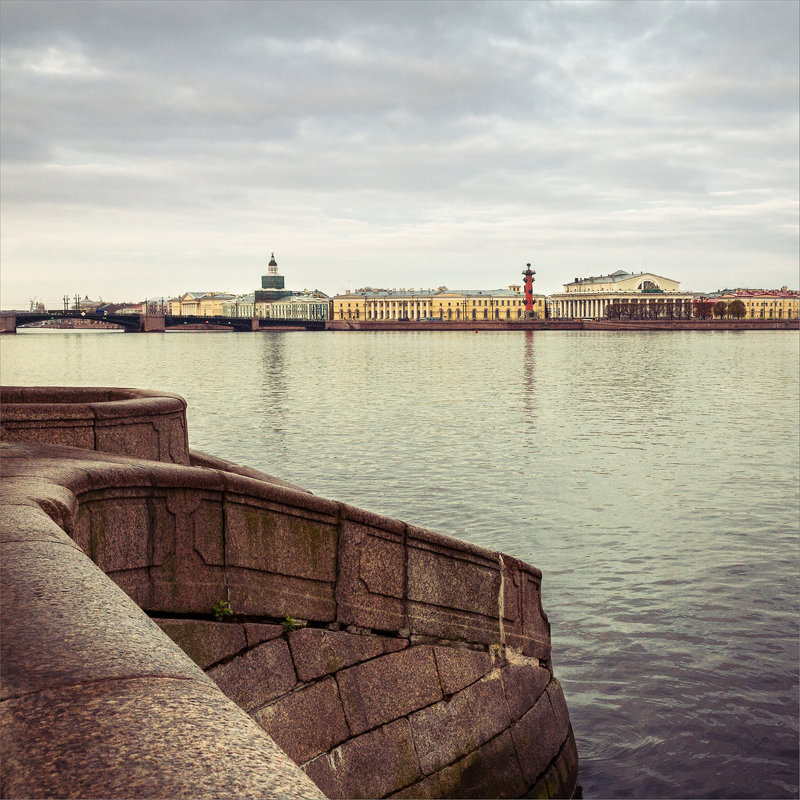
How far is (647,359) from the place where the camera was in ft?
164

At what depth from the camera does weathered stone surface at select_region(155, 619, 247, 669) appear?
3.52m

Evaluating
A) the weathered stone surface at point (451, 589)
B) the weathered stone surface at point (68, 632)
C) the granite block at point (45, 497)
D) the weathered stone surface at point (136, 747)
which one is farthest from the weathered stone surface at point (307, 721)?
the weathered stone surface at point (136, 747)

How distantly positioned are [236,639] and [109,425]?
74.3 inches

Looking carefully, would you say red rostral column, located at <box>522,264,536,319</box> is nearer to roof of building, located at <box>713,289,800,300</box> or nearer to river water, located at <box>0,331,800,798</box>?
roof of building, located at <box>713,289,800,300</box>

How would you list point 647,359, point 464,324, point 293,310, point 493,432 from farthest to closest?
point 293,310 < point 464,324 < point 647,359 < point 493,432

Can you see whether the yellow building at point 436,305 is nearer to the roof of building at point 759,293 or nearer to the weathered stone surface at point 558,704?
the roof of building at point 759,293

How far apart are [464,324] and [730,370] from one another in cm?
8134

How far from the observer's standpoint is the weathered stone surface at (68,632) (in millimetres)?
1590

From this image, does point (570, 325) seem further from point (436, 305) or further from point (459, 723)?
point (459, 723)

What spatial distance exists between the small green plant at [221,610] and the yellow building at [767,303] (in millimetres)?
145584

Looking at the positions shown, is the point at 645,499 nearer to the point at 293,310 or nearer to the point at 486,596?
the point at 486,596

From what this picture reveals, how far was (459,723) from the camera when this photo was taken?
4.51m

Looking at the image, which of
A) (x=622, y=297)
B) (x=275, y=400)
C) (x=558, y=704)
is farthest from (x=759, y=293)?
(x=558, y=704)

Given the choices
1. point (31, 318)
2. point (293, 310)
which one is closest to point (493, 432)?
point (31, 318)
